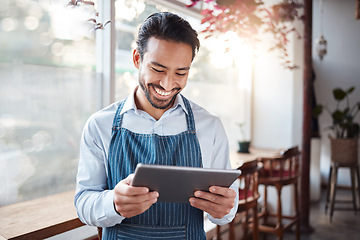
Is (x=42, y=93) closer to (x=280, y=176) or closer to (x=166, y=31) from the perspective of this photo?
(x=166, y=31)

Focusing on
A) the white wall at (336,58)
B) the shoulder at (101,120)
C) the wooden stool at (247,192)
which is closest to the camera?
the shoulder at (101,120)

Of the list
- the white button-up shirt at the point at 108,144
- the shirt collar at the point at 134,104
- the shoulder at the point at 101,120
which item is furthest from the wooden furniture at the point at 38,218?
the shirt collar at the point at 134,104

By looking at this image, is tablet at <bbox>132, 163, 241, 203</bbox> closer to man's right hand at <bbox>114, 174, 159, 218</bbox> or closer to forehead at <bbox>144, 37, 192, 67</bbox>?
man's right hand at <bbox>114, 174, 159, 218</bbox>

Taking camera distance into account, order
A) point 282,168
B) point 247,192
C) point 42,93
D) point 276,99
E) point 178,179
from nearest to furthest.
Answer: point 178,179 → point 42,93 → point 247,192 → point 282,168 → point 276,99

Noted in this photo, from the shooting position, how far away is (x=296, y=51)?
434 centimetres

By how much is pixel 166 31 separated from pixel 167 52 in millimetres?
79

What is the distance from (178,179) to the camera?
43.5 inches

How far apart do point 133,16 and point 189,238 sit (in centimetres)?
189

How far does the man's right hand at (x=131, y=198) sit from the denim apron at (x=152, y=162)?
0.56ft

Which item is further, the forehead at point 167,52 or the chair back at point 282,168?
the chair back at point 282,168

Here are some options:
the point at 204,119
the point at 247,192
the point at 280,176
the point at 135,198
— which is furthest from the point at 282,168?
the point at 135,198

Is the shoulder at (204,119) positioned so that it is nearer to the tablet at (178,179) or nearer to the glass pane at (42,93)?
the tablet at (178,179)

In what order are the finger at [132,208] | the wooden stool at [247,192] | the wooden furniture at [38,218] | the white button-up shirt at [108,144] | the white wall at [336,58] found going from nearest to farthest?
the finger at [132,208] < the white button-up shirt at [108,144] < the wooden furniture at [38,218] < the wooden stool at [247,192] < the white wall at [336,58]

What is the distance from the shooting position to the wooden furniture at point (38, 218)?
5.09 feet
